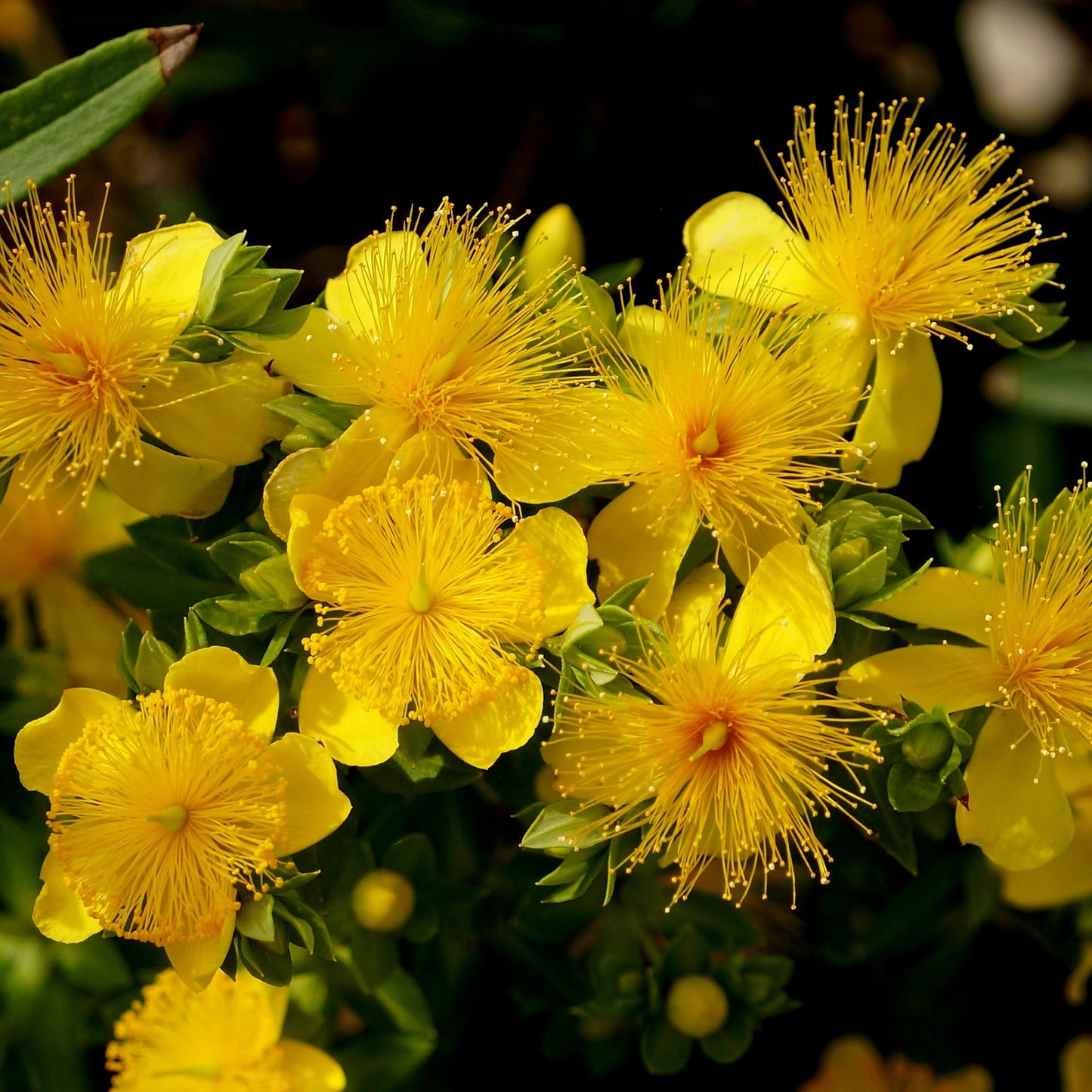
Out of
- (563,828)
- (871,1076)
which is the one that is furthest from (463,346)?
(871,1076)

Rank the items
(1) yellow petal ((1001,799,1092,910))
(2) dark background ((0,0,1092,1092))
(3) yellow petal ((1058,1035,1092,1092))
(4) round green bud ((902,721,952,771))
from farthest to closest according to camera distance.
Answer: (2) dark background ((0,0,1092,1092)) → (3) yellow petal ((1058,1035,1092,1092)) → (1) yellow petal ((1001,799,1092,910)) → (4) round green bud ((902,721,952,771))

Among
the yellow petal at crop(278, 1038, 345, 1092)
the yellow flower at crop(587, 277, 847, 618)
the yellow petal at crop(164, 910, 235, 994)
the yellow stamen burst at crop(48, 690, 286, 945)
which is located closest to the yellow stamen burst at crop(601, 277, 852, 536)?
the yellow flower at crop(587, 277, 847, 618)

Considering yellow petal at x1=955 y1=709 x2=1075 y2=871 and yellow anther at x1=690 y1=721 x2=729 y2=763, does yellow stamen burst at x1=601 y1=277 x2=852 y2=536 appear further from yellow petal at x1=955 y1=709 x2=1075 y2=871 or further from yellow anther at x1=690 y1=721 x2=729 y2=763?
yellow petal at x1=955 y1=709 x2=1075 y2=871

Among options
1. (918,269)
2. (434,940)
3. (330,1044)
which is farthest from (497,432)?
(330,1044)

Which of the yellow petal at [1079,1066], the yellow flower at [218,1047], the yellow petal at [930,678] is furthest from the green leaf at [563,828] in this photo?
the yellow petal at [1079,1066]

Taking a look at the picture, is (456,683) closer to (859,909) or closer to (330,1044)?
(330,1044)

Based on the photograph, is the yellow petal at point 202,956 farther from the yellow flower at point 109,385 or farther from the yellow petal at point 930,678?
the yellow petal at point 930,678
